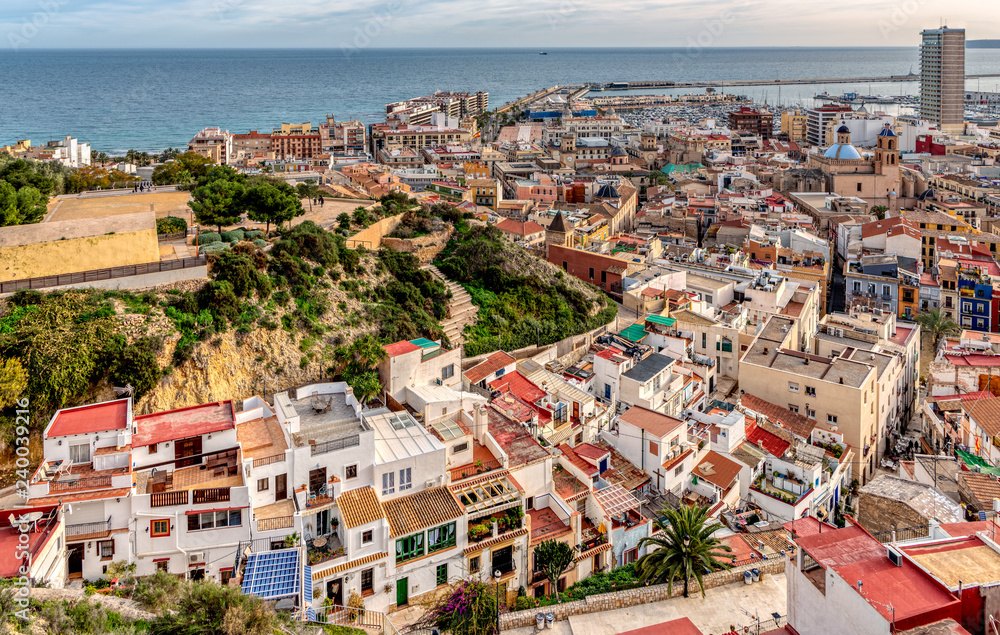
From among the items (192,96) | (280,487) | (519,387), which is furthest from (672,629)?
(192,96)

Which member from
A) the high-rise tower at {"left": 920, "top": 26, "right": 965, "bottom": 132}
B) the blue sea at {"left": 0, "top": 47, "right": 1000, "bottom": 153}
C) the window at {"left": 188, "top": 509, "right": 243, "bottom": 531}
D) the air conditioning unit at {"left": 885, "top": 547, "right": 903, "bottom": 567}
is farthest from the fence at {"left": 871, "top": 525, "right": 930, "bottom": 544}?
the high-rise tower at {"left": 920, "top": 26, "right": 965, "bottom": 132}

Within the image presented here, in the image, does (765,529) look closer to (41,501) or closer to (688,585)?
(688,585)

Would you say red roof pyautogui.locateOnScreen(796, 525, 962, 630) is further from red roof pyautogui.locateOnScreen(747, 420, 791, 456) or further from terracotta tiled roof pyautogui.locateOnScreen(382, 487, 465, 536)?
red roof pyautogui.locateOnScreen(747, 420, 791, 456)

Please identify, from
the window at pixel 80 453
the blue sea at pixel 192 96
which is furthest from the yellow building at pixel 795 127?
the window at pixel 80 453

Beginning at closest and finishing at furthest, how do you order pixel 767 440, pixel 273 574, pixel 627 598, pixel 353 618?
pixel 273 574
pixel 627 598
pixel 353 618
pixel 767 440

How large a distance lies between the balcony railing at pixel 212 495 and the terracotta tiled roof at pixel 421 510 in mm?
2665

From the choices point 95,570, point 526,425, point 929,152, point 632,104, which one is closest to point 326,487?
point 95,570

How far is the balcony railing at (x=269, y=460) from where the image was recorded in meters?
13.2

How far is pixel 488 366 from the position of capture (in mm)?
20656

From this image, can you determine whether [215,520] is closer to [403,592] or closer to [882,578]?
[403,592]

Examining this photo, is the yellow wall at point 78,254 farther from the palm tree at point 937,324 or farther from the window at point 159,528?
the palm tree at point 937,324

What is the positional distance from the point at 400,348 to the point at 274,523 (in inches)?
251

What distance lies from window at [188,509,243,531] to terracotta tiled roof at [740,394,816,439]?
47.0ft

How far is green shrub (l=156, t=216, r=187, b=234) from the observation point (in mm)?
20906
